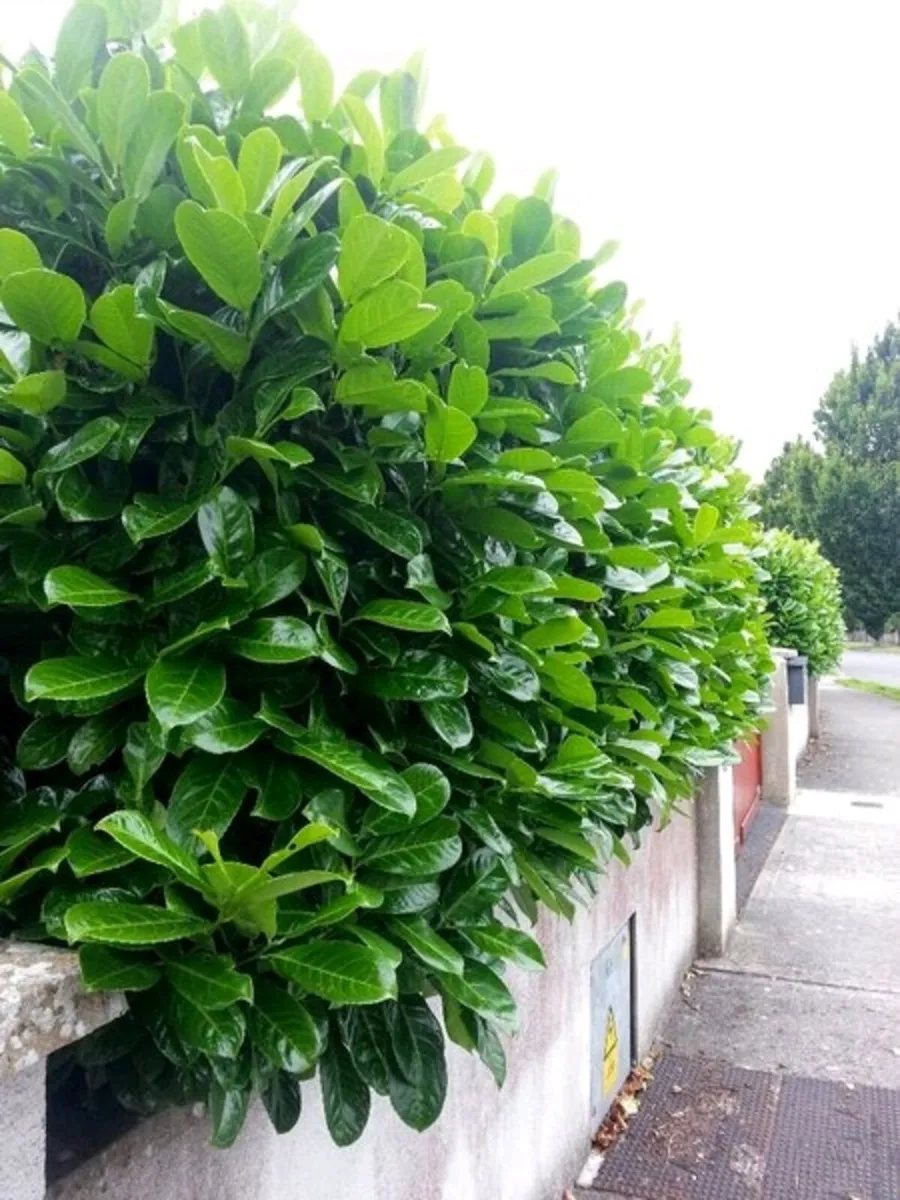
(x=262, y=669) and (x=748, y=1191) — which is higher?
(x=262, y=669)

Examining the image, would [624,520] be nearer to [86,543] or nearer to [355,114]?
[355,114]

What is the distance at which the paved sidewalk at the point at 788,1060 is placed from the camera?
343 cm

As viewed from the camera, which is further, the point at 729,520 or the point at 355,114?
the point at 729,520

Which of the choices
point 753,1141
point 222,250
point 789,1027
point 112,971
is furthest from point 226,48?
point 789,1027

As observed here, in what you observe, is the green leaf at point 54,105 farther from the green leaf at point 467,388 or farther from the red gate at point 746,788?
the red gate at point 746,788

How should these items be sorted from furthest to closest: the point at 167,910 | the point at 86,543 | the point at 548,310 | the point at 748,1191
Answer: the point at 748,1191, the point at 548,310, the point at 86,543, the point at 167,910

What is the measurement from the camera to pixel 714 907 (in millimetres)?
5523

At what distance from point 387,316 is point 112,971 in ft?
2.95

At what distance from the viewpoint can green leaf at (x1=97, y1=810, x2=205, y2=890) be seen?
1.11m

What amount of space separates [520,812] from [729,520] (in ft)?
8.94

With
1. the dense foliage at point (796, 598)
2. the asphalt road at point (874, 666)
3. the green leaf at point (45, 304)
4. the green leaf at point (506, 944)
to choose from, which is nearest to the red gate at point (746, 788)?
the dense foliage at point (796, 598)

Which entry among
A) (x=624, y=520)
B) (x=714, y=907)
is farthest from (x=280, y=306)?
(x=714, y=907)

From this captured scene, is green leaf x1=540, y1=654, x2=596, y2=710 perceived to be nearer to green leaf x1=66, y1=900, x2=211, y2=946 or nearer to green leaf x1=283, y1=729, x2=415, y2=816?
green leaf x1=283, y1=729, x2=415, y2=816

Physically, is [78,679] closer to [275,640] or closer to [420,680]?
[275,640]
